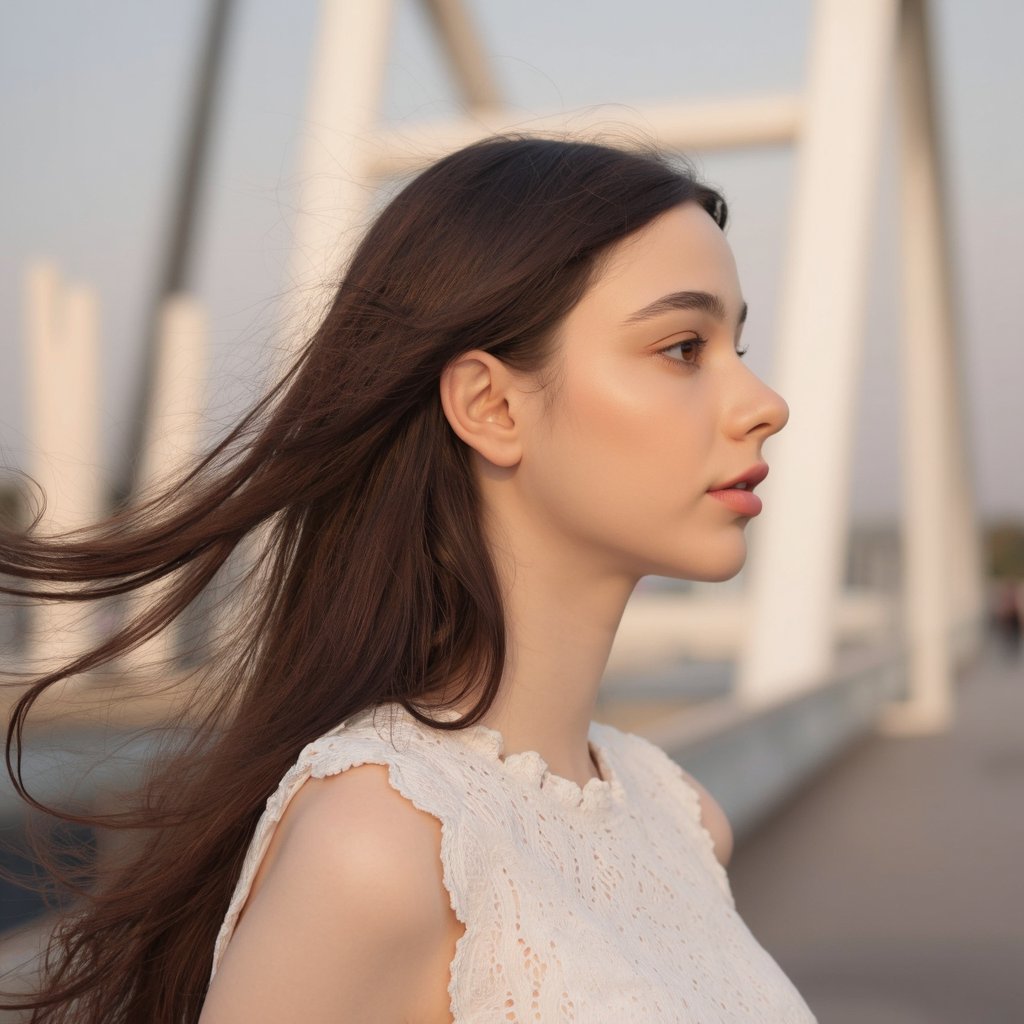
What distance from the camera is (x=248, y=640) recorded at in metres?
1.46

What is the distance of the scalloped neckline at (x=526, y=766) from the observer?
1290mm

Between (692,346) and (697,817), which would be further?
(697,817)

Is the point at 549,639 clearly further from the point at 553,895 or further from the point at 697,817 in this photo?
the point at 697,817

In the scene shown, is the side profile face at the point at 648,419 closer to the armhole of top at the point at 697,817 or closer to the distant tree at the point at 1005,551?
the armhole of top at the point at 697,817

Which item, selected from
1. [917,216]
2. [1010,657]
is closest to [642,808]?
[917,216]

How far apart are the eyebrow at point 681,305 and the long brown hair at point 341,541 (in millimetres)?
60

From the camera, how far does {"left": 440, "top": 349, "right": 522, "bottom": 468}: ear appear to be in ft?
4.39

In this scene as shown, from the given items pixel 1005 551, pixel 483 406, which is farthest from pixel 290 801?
pixel 1005 551

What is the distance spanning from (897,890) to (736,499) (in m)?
4.68

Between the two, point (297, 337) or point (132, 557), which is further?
point (297, 337)

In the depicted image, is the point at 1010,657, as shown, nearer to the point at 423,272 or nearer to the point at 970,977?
the point at 970,977

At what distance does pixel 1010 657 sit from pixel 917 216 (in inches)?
365

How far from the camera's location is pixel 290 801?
1.12 meters

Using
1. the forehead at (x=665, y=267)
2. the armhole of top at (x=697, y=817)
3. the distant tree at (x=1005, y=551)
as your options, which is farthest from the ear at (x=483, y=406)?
the distant tree at (x=1005, y=551)
